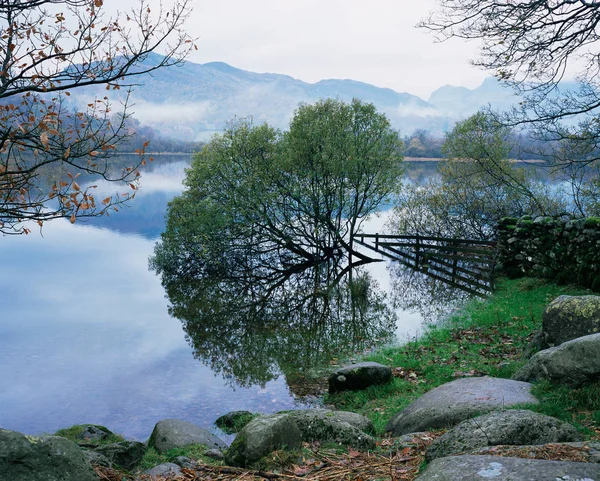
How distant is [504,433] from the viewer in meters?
5.19

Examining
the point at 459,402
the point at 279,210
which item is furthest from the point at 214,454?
the point at 279,210

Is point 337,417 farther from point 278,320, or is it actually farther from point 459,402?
point 278,320

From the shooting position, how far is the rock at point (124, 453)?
7637mm

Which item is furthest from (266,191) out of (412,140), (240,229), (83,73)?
(412,140)

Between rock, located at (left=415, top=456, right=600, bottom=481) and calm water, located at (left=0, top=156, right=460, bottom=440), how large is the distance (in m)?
8.78

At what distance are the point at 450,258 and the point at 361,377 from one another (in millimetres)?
18981

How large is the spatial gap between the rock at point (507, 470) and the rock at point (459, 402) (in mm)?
3267

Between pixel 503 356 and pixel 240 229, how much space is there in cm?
1866

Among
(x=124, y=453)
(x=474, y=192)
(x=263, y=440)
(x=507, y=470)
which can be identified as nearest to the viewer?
(x=507, y=470)

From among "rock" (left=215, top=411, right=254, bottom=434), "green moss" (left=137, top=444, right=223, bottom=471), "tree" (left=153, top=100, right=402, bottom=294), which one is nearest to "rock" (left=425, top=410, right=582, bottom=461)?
"green moss" (left=137, top=444, right=223, bottom=471)

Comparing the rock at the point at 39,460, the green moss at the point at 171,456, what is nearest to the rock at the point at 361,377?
the green moss at the point at 171,456

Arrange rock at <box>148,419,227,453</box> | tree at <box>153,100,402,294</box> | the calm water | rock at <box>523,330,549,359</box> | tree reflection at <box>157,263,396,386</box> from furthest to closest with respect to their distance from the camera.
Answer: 1. tree at <box>153,100,402,294</box>
2. tree reflection at <box>157,263,396,386</box>
3. the calm water
4. rock at <box>523,330,549,359</box>
5. rock at <box>148,419,227,453</box>

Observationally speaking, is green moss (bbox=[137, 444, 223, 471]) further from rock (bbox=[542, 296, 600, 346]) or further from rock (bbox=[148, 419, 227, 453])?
rock (bbox=[542, 296, 600, 346])

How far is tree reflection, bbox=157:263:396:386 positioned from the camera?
Answer: 51.9 ft
